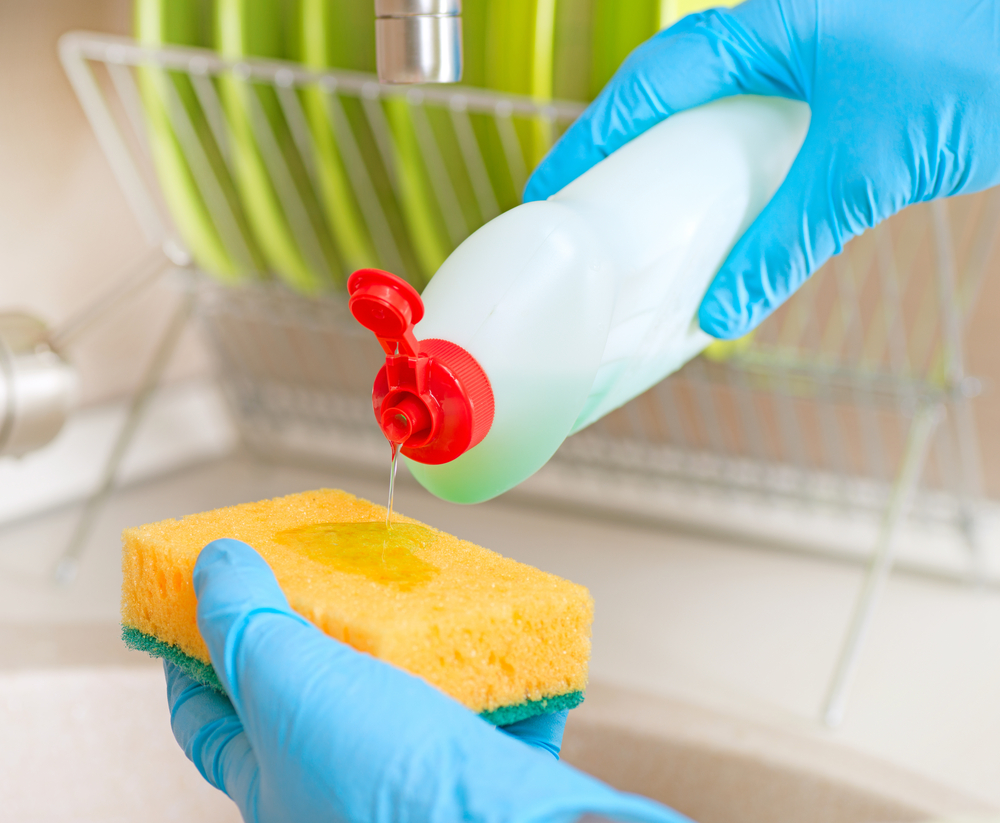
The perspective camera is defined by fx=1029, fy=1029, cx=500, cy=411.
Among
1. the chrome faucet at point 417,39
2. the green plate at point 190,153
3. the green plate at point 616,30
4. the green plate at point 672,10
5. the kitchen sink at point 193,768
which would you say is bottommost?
the kitchen sink at point 193,768

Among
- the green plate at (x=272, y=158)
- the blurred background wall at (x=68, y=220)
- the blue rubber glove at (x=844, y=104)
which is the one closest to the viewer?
the blue rubber glove at (x=844, y=104)

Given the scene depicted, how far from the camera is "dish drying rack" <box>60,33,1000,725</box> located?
105 cm

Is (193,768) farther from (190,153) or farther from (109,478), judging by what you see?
(190,153)

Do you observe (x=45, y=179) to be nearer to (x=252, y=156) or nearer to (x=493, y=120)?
(x=252, y=156)

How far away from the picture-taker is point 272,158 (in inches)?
46.6

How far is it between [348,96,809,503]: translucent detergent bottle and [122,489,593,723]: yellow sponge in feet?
0.16

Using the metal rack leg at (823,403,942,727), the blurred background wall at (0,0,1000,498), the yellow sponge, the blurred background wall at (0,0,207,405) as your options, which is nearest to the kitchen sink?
the metal rack leg at (823,403,942,727)

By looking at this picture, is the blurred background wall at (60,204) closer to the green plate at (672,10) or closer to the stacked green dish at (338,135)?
the stacked green dish at (338,135)

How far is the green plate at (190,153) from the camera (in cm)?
116

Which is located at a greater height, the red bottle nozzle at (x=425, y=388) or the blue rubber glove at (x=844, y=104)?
the blue rubber glove at (x=844, y=104)

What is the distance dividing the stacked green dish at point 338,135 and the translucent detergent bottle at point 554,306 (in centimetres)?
32

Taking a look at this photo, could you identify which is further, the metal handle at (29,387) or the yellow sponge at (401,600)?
the metal handle at (29,387)

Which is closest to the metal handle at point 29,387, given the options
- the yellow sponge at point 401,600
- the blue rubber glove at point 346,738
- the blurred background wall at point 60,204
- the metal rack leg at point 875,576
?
the blurred background wall at point 60,204

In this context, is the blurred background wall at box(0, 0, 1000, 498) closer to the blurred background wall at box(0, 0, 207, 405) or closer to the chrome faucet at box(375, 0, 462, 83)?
the blurred background wall at box(0, 0, 207, 405)
